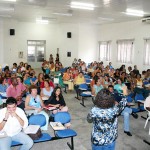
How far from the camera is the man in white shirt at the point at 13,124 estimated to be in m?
3.87

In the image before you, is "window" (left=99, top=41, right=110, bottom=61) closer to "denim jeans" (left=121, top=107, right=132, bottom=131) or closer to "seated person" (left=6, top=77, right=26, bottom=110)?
"seated person" (left=6, top=77, right=26, bottom=110)

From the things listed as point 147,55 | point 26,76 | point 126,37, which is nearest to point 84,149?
point 26,76

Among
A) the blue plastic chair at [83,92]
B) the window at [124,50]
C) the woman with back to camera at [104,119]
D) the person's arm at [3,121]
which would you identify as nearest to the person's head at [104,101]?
the woman with back to camera at [104,119]

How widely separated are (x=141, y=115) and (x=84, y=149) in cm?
328

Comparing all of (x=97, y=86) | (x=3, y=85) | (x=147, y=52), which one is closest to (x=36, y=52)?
(x=147, y=52)

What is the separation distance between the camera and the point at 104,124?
10.1ft

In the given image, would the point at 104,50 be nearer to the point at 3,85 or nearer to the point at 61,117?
the point at 3,85

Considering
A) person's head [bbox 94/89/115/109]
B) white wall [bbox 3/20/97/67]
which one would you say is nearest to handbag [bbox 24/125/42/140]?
person's head [bbox 94/89/115/109]

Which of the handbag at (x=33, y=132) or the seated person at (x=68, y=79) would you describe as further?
the seated person at (x=68, y=79)

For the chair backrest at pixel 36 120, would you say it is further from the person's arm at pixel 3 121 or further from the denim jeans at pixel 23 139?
the person's arm at pixel 3 121

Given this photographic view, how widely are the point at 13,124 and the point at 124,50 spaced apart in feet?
39.7

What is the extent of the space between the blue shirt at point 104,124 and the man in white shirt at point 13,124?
1473mm

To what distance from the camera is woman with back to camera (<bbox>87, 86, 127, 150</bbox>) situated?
303cm

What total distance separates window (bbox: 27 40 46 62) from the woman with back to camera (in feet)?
52.0
